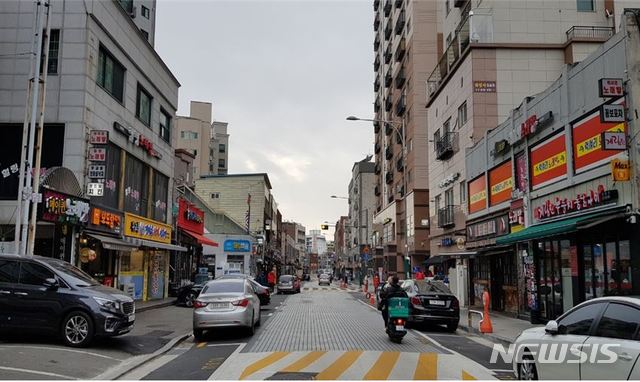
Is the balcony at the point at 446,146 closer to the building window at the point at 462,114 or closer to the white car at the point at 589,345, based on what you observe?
the building window at the point at 462,114

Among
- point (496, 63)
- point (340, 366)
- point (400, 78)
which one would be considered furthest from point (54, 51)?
point (400, 78)

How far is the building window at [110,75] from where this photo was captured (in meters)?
21.9

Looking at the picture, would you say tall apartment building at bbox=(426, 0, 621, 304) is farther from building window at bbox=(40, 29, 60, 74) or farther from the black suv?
building window at bbox=(40, 29, 60, 74)

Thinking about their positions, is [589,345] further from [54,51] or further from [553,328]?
[54,51]

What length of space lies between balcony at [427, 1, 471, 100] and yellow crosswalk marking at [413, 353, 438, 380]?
20436 mm

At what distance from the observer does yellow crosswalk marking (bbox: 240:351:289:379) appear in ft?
31.5

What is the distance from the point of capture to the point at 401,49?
2185 inches

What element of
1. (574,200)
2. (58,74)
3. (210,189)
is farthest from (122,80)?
(210,189)

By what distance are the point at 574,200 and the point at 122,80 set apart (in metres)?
18.7

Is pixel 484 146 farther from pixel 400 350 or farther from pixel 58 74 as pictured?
pixel 58 74

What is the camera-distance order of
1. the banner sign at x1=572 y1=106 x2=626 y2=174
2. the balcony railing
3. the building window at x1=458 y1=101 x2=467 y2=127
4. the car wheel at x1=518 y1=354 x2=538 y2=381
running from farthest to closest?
1. the building window at x1=458 y1=101 x2=467 y2=127
2. the balcony railing
3. the banner sign at x1=572 y1=106 x2=626 y2=174
4. the car wheel at x1=518 y1=354 x2=538 y2=381

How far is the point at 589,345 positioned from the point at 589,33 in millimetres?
26984

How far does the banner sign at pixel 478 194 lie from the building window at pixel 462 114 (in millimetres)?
3890

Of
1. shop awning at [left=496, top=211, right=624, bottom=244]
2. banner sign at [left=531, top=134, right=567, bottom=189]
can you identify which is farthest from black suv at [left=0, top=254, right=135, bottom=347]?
banner sign at [left=531, top=134, right=567, bottom=189]
